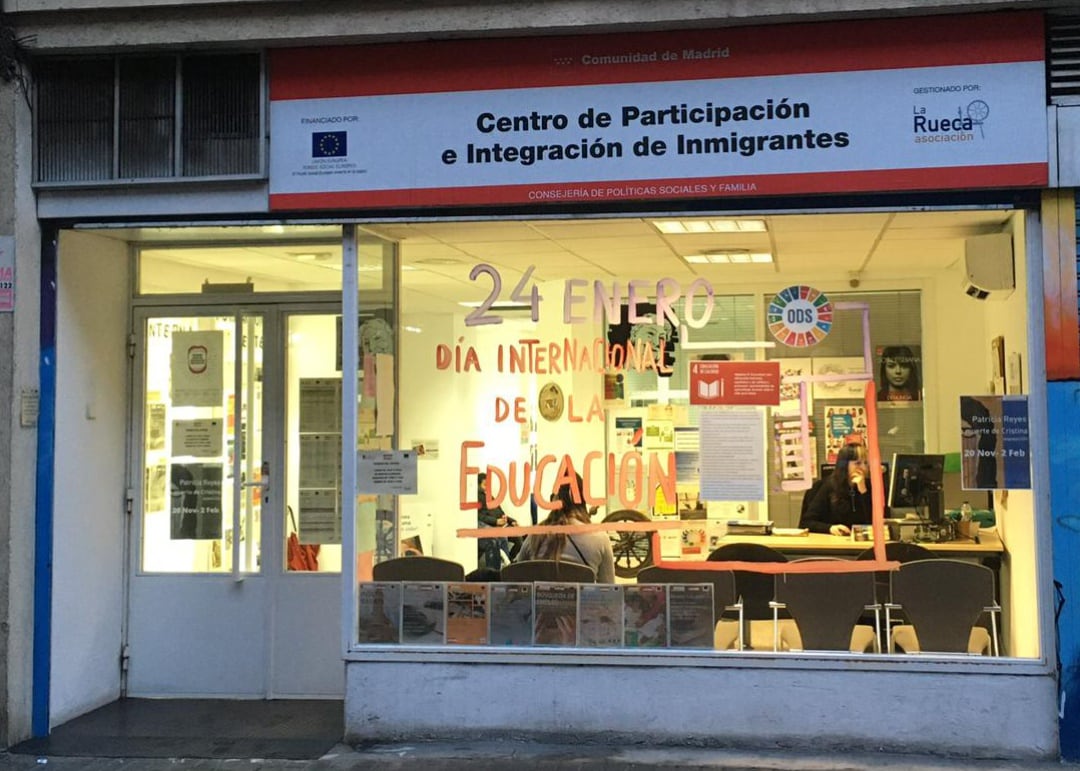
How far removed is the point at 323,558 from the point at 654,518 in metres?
2.25

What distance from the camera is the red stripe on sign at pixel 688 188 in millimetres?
5453

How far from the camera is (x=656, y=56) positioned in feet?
18.9

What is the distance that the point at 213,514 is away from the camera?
Result: 7.11 metres

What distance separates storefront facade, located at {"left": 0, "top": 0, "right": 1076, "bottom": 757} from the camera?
555cm

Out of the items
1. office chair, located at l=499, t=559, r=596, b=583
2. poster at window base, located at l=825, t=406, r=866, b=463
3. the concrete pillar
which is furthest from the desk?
the concrete pillar

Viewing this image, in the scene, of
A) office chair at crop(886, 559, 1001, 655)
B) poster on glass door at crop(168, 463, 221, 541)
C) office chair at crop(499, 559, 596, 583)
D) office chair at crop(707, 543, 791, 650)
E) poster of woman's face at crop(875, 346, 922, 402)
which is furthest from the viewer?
poster on glass door at crop(168, 463, 221, 541)

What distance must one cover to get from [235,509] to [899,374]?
4.44 m

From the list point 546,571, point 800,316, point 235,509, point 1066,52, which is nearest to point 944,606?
point 800,316

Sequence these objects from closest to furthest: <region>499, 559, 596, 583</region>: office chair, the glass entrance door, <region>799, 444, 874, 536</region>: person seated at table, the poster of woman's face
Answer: <region>499, 559, 596, 583</region>: office chair < <region>799, 444, 874, 536</region>: person seated at table < the poster of woman's face < the glass entrance door

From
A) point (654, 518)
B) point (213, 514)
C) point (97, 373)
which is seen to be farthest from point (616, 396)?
point (97, 373)

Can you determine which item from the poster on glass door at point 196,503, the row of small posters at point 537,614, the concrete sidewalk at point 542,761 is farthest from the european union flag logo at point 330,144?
the concrete sidewalk at point 542,761

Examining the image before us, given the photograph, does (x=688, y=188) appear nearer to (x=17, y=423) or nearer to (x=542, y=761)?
(x=542, y=761)

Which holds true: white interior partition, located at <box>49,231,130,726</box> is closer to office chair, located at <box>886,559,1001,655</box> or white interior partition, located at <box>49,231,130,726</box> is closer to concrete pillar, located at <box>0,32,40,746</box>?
concrete pillar, located at <box>0,32,40,746</box>

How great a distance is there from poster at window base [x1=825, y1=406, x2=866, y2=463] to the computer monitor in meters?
0.64
